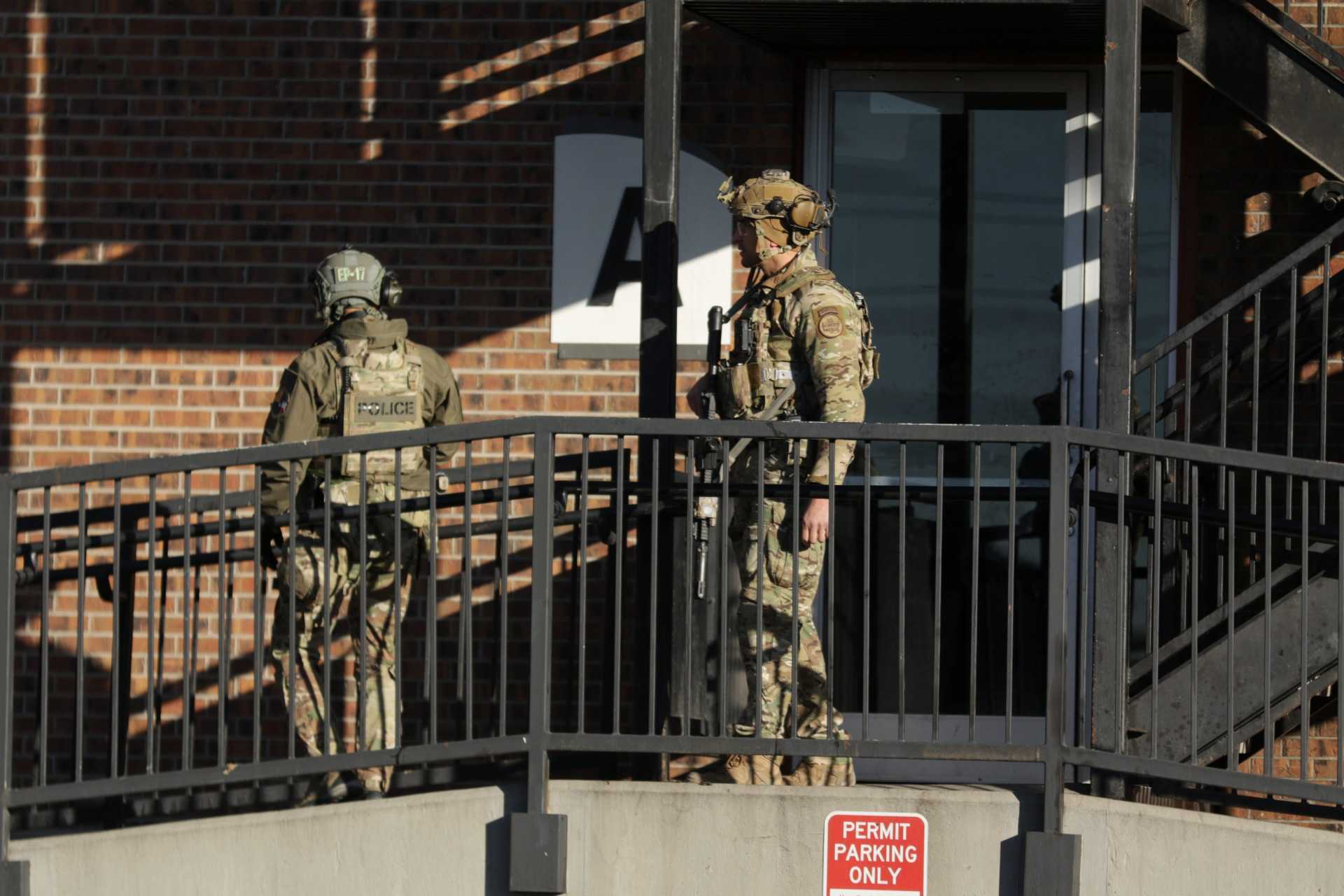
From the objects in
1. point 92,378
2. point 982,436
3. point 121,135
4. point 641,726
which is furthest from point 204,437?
point 982,436

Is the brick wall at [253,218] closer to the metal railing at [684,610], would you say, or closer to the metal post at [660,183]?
the metal railing at [684,610]

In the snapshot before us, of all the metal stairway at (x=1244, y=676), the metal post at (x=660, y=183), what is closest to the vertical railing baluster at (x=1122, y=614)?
the metal stairway at (x=1244, y=676)

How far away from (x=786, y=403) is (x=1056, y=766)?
1.41m

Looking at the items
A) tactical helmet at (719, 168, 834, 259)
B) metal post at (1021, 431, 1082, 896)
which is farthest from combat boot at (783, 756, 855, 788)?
tactical helmet at (719, 168, 834, 259)

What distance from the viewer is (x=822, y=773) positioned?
5.71 metres

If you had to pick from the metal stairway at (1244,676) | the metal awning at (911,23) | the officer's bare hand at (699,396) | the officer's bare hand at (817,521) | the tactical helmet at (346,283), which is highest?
the metal awning at (911,23)

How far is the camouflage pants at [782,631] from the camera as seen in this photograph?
222 inches

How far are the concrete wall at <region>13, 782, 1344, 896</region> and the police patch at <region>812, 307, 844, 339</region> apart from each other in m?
1.36

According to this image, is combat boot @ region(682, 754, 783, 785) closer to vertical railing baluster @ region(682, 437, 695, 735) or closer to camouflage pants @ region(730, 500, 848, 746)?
camouflage pants @ region(730, 500, 848, 746)

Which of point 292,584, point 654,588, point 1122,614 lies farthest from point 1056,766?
point 292,584

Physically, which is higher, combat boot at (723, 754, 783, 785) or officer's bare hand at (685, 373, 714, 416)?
officer's bare hand at (685, 373, 714, 416)

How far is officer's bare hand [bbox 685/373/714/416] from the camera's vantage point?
5.97 meters

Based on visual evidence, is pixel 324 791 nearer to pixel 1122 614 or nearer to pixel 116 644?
pixel 116 644

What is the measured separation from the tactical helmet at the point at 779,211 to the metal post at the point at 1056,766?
122cm
